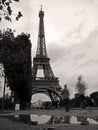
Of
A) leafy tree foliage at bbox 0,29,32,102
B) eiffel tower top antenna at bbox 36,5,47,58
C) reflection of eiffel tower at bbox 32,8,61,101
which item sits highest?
eiffel tower top antenna at bbox 36,5,47,58

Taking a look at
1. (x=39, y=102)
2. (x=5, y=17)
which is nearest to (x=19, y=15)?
(x=5, y=17)

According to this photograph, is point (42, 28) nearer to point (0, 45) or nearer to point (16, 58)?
point (16, 58)

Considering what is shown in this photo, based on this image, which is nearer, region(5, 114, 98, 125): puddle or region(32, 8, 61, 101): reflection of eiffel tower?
region(5, 114, 98, 125): puddle

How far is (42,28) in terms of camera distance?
98000 mm

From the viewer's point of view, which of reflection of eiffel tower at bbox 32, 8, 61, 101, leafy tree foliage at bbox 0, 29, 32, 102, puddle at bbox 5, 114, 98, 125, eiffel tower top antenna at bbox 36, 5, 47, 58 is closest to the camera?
puddle at bbox 5, 114, 98, 125

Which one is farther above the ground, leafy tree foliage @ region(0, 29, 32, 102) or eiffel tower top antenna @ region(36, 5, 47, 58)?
eiffel tower top antenna @ region(36, 5, 47, 58)

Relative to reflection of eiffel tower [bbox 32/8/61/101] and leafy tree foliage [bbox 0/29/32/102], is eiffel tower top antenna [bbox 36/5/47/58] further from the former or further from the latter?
leafy tree foliage [bbox 0/29/32/102]

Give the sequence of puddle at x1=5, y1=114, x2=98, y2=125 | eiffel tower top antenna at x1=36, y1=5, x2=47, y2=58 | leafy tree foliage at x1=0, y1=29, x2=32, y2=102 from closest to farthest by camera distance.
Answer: puddle at x1=5, y1=114, x2=98, y2=125
leafy tree foliage at x1=0, y1=29, x2=32, y2=102
eiffel tower top antenna at x1=36, y1=5, x2=47, y2=58

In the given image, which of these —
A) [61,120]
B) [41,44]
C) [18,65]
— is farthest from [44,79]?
[61,120]

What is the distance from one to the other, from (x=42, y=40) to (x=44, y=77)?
1338 centimetres

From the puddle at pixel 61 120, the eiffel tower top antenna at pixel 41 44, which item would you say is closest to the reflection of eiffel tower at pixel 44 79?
the eiffel tower top antenna at pixel 41 44

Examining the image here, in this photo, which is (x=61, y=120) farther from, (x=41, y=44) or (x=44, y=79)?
(x=41, y=44)

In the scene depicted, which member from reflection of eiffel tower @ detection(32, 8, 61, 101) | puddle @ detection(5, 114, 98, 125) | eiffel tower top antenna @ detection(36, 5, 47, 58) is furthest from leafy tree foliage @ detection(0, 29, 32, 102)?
eiffel tower top antenna @ detection(36, 5, 47, 58)

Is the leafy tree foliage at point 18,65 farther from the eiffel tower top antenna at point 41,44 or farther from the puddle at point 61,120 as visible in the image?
the eiffel tower top antenna at point 41,44
